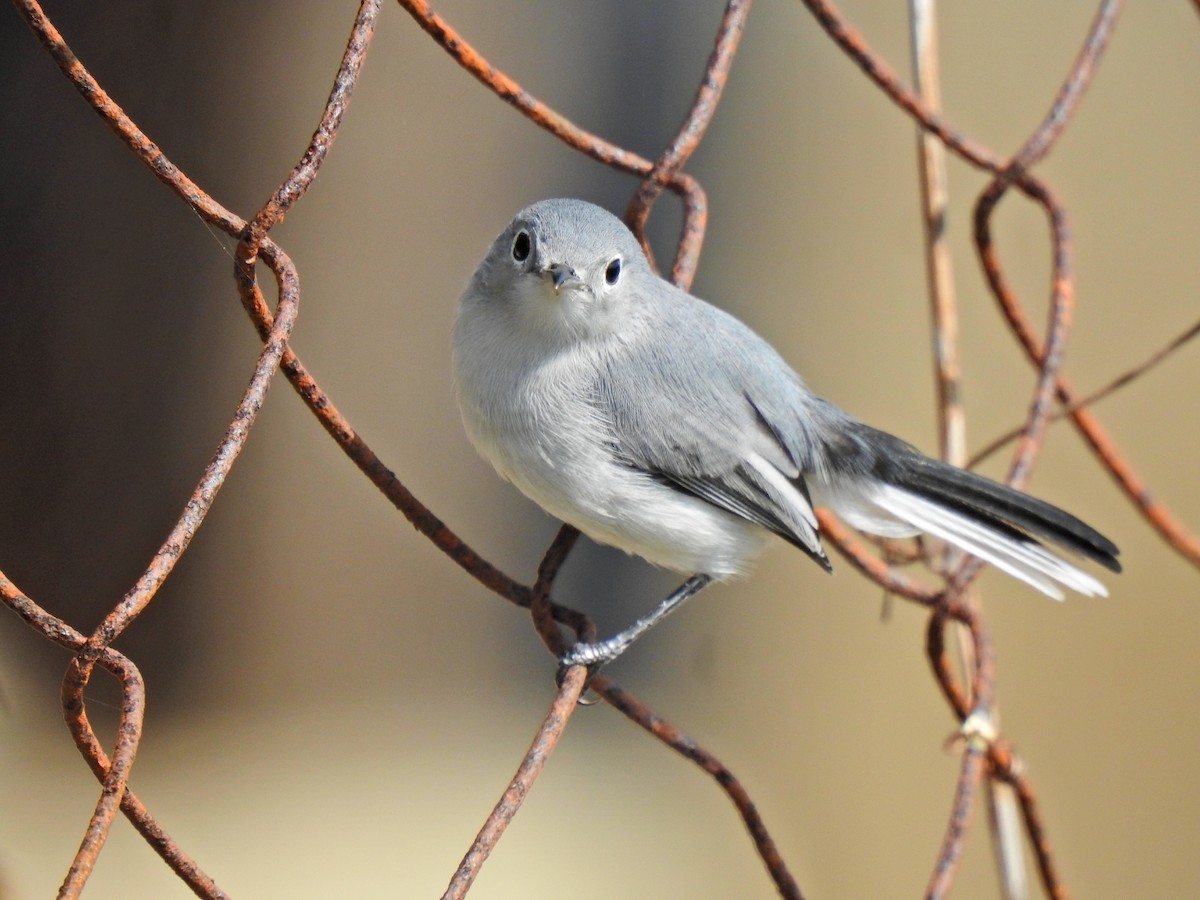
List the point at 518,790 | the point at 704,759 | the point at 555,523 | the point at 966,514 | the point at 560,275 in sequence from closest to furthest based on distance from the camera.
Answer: the point at 518,790, the point at 704,759, the point at 560,275, the point at 966,514, the point at 555,523

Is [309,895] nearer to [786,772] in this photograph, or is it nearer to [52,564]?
[786,772]

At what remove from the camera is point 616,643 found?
111 cm

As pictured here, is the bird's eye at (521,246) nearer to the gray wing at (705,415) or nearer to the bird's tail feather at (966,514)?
the gray wing at (705,415)

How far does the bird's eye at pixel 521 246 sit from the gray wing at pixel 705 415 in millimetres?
147

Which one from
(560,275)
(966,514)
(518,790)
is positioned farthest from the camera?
(966,514)

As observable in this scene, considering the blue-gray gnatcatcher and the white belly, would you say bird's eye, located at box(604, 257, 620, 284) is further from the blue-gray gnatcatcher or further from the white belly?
the white belly

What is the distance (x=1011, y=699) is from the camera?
8.11 feet

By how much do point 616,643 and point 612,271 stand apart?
350 millimetres

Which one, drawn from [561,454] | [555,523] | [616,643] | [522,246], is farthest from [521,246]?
[555,523]

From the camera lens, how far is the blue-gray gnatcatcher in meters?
1.11

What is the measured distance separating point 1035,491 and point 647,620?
1.41 metres

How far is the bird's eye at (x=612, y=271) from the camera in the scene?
1.08 metres

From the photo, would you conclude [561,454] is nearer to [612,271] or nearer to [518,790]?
[612,271]

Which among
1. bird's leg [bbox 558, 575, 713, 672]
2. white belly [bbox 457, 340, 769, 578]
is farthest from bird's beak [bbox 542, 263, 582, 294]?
bird's leg [bbox 558, 575, 713, 672]
